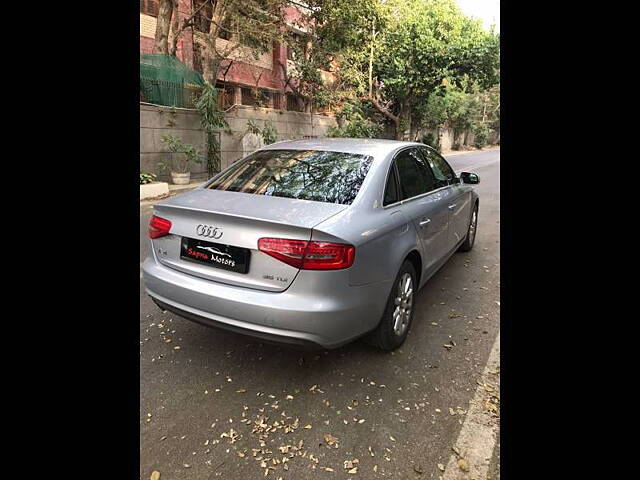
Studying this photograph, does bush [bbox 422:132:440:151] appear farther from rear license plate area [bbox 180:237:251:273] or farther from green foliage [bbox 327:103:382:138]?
rear license plate area [bbox 180:237:251:273]

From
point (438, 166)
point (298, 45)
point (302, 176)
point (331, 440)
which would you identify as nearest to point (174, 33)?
point (298, 45)

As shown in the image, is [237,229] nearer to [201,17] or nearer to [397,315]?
[397,315]

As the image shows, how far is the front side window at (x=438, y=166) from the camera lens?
14.0ft

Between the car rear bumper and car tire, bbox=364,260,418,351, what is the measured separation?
0.25 meters

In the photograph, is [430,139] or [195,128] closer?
[195,128]

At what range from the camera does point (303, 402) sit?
2611mm

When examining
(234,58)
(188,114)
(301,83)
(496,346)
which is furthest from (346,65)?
(496,346)

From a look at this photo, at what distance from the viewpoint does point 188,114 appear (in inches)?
491

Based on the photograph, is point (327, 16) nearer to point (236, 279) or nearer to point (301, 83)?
point (301, 83)

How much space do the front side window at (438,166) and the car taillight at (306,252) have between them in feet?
6.95

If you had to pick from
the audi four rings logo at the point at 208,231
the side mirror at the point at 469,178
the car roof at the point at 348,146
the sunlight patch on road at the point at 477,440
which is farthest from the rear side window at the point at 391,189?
the side mirror at the point at 469,178

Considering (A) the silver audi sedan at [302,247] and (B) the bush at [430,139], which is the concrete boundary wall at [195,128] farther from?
(B) the bush at [430,139]

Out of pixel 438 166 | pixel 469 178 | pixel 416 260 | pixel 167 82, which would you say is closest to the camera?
pixel 416 260

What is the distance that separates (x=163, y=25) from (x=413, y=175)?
1171 cm
